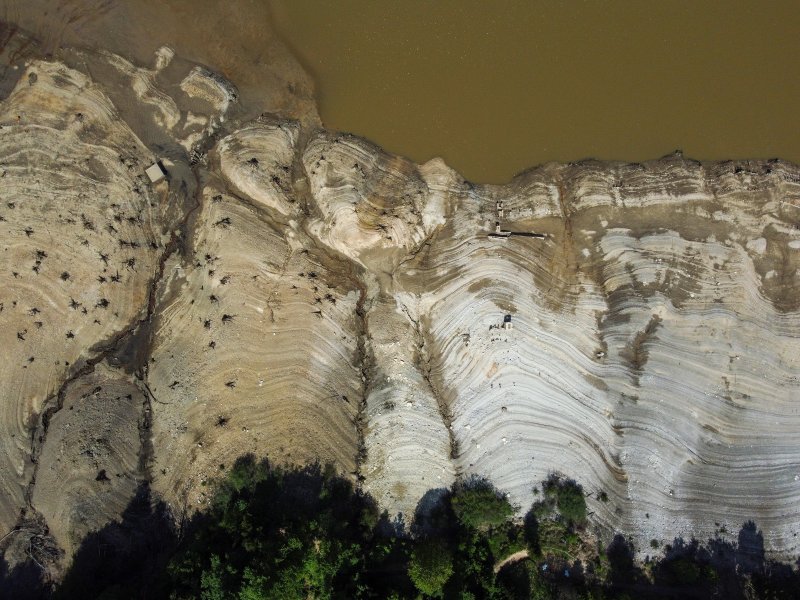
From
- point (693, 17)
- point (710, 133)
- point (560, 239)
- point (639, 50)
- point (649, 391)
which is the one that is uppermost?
point (693, 17)

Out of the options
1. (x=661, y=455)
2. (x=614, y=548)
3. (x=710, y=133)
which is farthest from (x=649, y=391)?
(x=710, y=133)

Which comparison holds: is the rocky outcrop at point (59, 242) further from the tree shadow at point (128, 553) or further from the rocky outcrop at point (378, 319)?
the tree shadow at point (128, 553)

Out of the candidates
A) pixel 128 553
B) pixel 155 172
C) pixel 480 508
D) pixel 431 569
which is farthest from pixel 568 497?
pixel 155 172

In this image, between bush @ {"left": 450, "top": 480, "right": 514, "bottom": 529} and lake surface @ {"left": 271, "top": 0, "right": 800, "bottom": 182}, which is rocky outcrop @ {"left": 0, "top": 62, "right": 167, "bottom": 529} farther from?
bush @ {"left": 450, "top": 480, "right": 514, "bottom": 529}

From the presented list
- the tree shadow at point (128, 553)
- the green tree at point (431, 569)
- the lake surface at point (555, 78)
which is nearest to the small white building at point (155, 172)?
the lake surface at point (555, 78)

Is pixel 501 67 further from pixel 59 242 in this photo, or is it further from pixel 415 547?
pixel 415 547

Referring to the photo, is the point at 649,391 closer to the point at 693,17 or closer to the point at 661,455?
the point at 661,455
